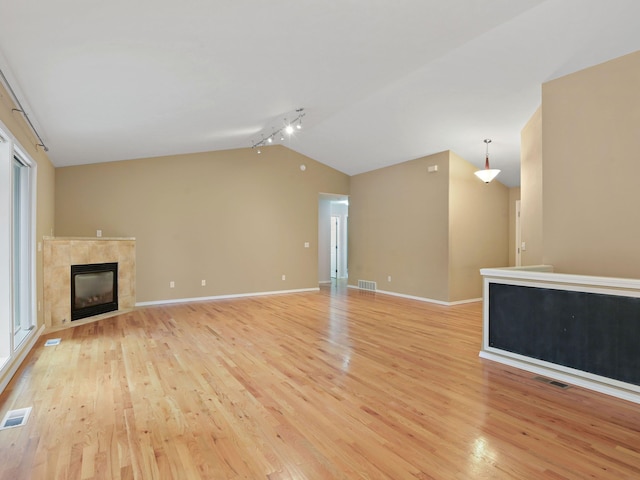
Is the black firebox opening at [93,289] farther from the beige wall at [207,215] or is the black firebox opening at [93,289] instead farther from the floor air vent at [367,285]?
the floor air vent at [367,285]

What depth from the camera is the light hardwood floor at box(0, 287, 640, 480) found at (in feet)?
6.43

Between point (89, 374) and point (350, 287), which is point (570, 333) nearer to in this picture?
point (89, 374)

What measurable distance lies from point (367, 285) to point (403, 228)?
5.78ft

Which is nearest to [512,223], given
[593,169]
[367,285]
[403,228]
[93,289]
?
[403,228]

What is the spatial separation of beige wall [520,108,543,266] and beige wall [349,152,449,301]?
1.49 metres

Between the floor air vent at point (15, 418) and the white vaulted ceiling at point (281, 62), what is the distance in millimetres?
2533

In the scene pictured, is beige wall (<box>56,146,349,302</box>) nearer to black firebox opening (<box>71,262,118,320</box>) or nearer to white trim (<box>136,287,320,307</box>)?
white trim (<box>136,287,320,307</box>)

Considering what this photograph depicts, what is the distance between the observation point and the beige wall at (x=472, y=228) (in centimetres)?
676

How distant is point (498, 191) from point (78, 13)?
759 centimetres

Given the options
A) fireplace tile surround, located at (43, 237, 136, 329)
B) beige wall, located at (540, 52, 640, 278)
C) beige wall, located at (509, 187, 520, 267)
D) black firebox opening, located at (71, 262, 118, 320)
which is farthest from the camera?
beige wall, located at (509, 187, 520, 267)

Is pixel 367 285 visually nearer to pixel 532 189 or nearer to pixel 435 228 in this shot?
pixel 435 228

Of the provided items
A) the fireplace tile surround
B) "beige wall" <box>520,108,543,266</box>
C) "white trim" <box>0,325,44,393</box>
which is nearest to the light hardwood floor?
"white trim" <box>0,325,44,393</box>

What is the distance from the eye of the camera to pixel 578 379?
3.09 m

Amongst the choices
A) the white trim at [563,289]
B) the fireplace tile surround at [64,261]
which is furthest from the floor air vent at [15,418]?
the white trim at [563,289]
